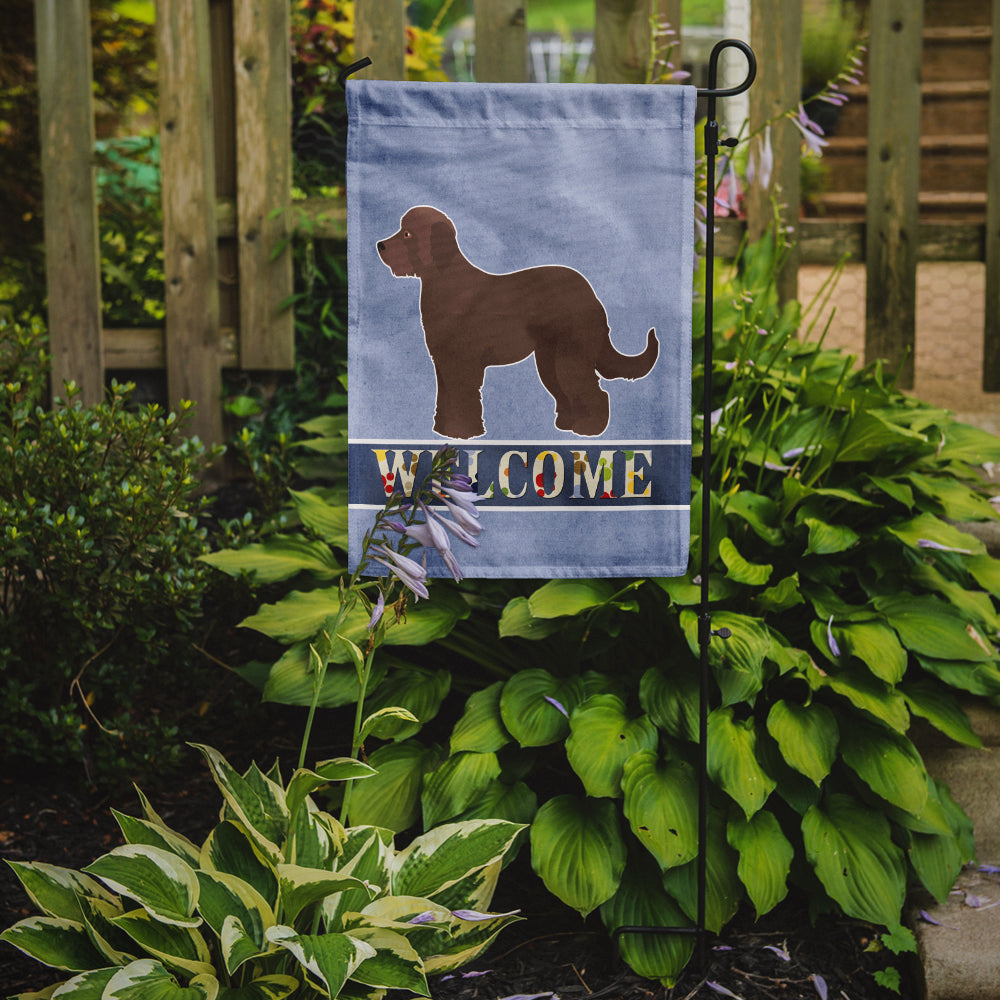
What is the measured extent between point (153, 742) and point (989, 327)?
9.66 feet

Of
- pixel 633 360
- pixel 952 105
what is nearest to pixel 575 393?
pixel 633 360

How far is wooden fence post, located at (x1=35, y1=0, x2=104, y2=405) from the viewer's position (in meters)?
3.20

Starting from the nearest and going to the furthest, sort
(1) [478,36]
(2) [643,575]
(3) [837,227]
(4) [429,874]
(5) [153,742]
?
1. (4) [429,874]
2. (2) [643,575]
3. (5) [153,742]
4. (1) [478,36]
5. (3) [837,227]

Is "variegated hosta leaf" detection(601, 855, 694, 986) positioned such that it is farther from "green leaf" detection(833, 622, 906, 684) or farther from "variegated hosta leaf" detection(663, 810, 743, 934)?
"green leaf" detection(833, 622, 906, 684)

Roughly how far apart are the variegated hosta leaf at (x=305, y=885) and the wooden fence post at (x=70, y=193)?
2.22 meters

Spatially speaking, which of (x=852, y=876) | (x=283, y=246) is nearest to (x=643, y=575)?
(x=852, y=876)

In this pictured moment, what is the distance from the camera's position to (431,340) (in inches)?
70.6

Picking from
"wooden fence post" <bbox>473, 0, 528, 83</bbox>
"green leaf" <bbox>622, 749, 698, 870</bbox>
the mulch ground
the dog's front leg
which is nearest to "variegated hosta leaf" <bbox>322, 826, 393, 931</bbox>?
the mulch ground

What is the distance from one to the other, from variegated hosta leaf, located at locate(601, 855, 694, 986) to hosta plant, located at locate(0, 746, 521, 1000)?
30 cm

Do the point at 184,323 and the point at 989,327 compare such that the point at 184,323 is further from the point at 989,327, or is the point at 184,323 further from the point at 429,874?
the point at 989,327

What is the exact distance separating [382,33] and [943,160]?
13.9ft

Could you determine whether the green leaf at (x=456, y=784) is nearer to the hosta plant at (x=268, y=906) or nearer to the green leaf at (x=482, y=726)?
the green leaf at (x=482, y=726)

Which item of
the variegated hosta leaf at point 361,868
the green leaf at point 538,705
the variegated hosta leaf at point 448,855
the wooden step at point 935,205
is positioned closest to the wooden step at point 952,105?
the wooden step at point 935,205

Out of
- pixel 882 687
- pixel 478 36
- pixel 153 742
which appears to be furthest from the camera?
pixel 478 36
